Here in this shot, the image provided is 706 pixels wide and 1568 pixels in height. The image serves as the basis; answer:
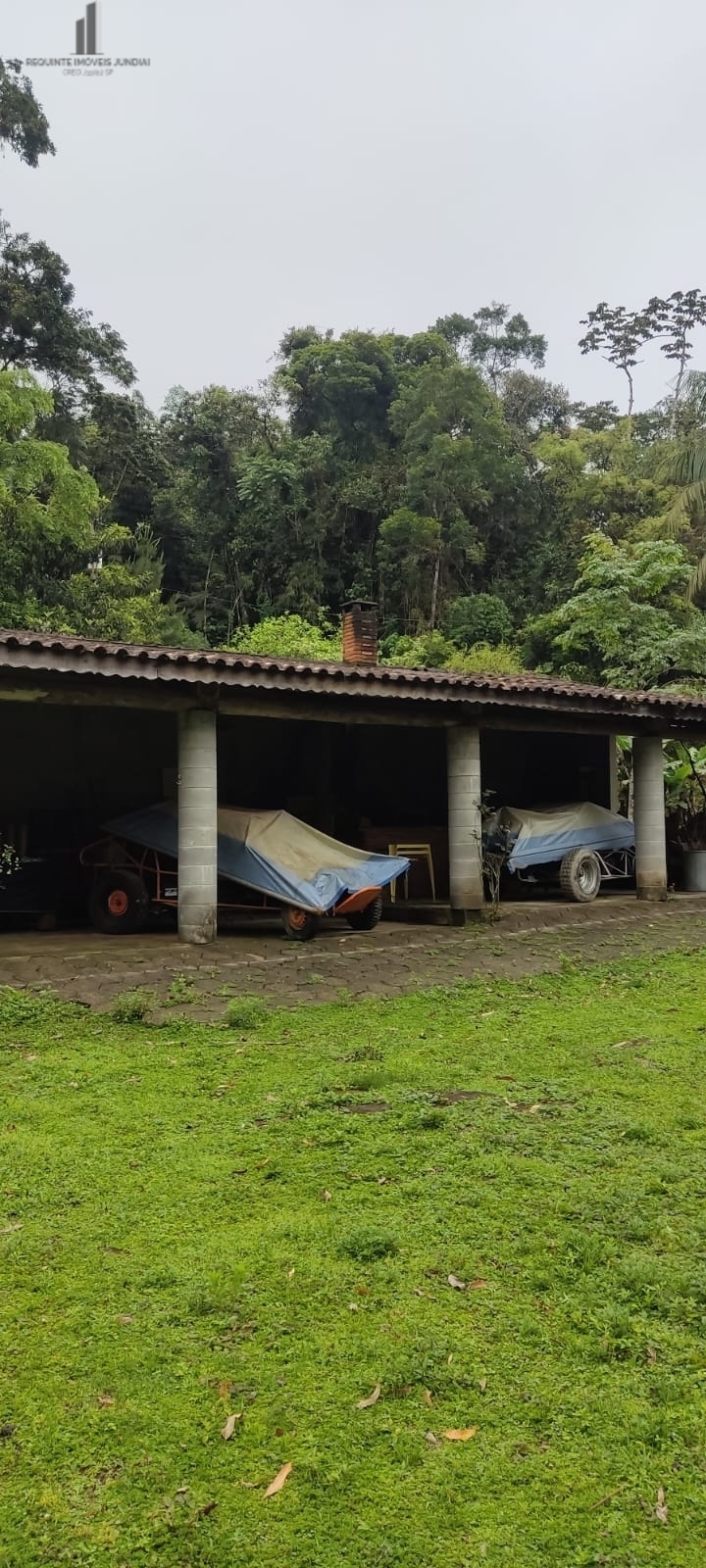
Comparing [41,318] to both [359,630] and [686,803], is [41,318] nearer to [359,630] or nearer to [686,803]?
[359,630]

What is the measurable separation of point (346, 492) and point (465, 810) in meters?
23.4

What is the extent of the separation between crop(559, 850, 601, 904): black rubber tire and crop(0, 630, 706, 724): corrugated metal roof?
7.02 ft

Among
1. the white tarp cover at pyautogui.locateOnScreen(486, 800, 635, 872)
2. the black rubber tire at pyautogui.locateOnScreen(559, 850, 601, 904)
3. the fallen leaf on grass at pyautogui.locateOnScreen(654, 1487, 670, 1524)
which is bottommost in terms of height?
the fallen leaf on grass at pyautogui.locateOnScreen(654, 1487, 670, 1524)

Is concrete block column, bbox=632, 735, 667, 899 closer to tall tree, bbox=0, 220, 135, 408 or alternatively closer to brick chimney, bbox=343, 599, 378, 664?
brick chimney, bbox=343, 599, 378, 664

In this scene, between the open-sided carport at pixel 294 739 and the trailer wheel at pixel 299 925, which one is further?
the trailer wheel at pixel 299 925

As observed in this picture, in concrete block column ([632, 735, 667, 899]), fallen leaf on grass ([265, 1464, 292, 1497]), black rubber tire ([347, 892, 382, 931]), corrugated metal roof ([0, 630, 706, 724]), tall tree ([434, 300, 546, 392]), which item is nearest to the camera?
fallen leaf on grass ([265, 1464, 292, 1497])

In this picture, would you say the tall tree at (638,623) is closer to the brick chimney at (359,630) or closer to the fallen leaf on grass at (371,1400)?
the brick chimney at (359,630)

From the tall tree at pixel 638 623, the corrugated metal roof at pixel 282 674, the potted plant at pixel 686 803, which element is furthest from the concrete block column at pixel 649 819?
the tall tree at pixel 638 623

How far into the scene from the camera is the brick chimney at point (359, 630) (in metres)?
14.2

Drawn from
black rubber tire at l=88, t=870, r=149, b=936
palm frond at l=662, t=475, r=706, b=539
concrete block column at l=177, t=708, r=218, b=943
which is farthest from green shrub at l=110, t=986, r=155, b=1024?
palm frond at l=662, t=475, r=706, b=539

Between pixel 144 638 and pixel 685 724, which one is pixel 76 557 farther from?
pixel 685 724

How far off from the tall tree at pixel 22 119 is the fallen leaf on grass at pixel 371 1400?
30.0 metres

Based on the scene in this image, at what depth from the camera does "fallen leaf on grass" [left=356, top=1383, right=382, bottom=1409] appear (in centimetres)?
272

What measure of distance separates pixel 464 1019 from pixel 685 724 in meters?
8.52
